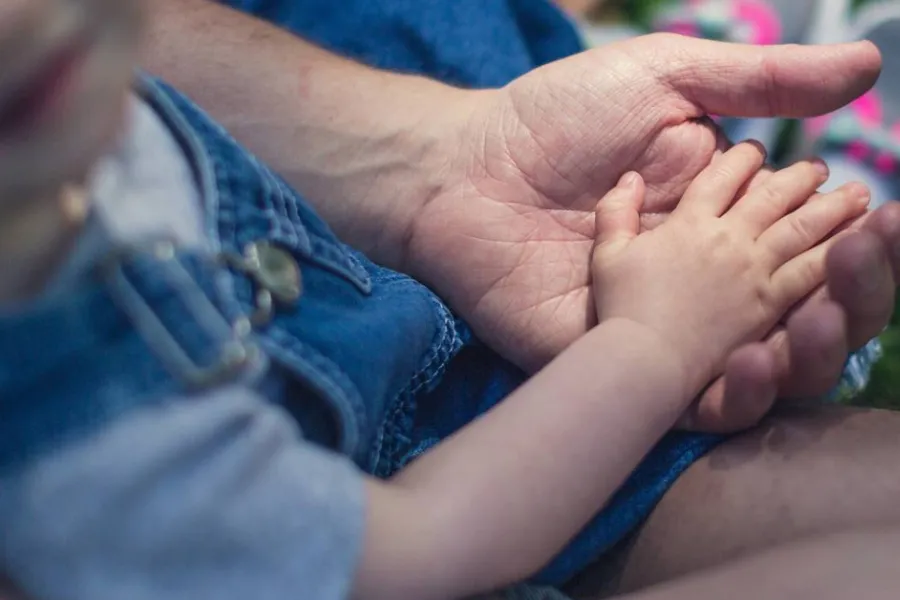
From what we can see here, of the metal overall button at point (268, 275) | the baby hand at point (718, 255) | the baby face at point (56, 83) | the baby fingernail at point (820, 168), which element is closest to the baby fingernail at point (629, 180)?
the baby hand at point (718, 255)

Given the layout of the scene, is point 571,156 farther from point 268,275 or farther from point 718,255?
point 268,275

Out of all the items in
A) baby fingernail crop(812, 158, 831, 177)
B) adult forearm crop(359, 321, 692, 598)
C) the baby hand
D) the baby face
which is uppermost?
the baby face

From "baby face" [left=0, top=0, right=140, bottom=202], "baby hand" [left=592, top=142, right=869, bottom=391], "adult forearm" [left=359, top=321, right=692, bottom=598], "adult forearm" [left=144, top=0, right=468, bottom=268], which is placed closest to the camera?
"baby face" [left=0, top=0, right=140, bottom=202]

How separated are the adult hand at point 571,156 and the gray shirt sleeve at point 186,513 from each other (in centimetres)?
26

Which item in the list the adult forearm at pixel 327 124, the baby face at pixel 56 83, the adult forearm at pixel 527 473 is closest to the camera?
the baby face at pixel 56 83

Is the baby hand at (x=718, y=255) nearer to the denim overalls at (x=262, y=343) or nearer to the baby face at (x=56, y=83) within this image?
the denim overalls at (x=262, y=343)

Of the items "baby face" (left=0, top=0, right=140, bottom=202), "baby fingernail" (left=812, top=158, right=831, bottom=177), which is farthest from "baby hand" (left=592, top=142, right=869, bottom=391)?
"baby face" (left=0, top=0, right=140, bottom=202)

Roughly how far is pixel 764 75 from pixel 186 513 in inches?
18.0

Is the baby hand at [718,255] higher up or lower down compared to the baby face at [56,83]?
lower down

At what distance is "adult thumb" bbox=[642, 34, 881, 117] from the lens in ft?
1.92

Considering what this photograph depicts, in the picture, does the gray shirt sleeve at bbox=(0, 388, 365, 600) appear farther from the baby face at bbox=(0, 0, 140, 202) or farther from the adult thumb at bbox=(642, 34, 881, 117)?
the adult thumb at bbox=(642, 34, 881, 117)

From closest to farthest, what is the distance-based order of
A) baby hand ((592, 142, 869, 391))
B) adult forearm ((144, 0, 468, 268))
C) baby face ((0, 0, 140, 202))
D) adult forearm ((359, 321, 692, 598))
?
baby face ((0, 0, 140, 202)) → adult forearm ((359, 321, 692, 598)) → baby hand ((592, 142, 869, 391)) → adult forearm ((144, 0, 468, 268))

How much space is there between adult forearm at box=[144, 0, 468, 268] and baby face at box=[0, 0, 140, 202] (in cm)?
36

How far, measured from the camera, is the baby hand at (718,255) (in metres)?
0.54
